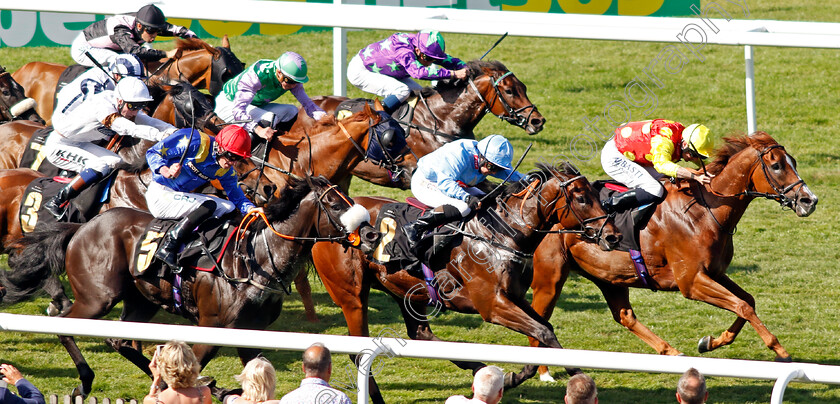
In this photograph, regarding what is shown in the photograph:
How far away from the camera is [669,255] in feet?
22.7

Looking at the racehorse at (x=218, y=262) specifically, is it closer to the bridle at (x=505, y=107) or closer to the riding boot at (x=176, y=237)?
the riding boot at (x=176, y=237)

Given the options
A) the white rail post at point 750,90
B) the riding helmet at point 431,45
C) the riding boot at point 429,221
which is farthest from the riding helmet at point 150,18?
the white rail post at point 750,90

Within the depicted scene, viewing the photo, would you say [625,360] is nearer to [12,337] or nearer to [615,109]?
[12,337]

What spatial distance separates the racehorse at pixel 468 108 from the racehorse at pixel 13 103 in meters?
2.80

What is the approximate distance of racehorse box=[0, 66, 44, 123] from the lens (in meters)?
8.77

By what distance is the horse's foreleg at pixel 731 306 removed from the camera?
252 inches

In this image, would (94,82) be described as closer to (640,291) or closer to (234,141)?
(234,141)

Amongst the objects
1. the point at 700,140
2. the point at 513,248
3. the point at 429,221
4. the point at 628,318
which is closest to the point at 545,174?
the point at 513,248

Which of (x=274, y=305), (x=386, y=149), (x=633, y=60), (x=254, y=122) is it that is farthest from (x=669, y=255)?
(x=633, y=60)

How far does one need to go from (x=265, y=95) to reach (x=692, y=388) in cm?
497

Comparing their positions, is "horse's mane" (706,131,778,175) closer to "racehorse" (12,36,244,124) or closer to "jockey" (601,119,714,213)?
"jockey" (601,119,714,213)

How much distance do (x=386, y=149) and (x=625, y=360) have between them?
378cm

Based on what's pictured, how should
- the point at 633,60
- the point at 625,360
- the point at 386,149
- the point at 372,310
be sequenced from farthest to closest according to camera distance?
the point at 633,60 < the point at 372,310 < the point at 386,149 < the point at 625,360

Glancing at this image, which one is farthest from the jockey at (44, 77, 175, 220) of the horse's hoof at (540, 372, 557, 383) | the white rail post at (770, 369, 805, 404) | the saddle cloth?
the white rail post at (770, 369, 805, 404)
